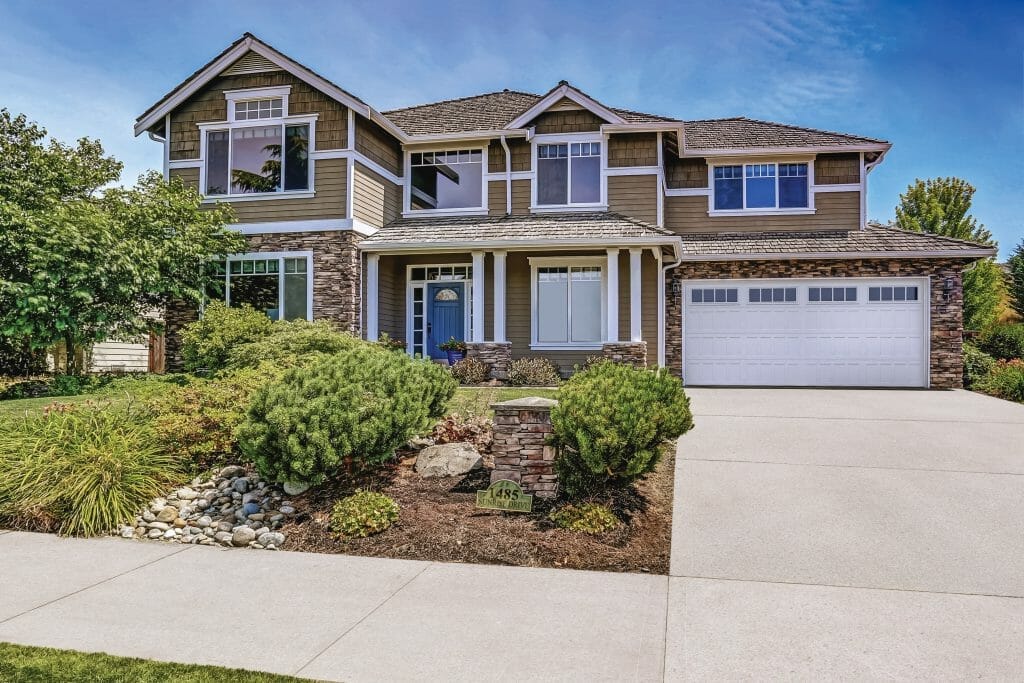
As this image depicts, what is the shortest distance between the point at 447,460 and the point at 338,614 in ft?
9.75

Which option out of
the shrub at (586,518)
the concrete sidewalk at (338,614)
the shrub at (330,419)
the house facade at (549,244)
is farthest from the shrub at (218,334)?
the shrub at (586,518)

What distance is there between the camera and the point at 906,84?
14.0m

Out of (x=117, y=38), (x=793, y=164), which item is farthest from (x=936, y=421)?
(x=117, y=38)

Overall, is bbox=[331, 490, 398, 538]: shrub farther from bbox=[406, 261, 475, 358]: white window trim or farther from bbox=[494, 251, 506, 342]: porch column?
bbox=[406, 261, 475, 358]: white window trim

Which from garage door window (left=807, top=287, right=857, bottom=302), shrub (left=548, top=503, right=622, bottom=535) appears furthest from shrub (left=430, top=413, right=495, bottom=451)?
garage door window (left=807, top=287, right=857, bottom=302)

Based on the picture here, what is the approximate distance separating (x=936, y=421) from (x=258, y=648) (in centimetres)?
1021

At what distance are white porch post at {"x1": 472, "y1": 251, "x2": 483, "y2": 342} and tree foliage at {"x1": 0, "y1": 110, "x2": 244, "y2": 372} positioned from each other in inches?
200

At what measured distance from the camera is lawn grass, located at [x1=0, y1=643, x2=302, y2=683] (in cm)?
352

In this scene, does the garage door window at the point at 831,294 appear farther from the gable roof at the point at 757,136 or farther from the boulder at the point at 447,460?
the boulder at the point at 447,460

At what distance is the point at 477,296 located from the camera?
15562 millimetres

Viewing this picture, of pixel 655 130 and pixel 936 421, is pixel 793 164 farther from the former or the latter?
pixel 936 421

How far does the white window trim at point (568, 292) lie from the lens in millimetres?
15844

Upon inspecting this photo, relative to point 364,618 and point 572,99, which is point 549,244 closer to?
point 572,99

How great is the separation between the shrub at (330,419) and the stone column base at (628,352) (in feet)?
26.1
